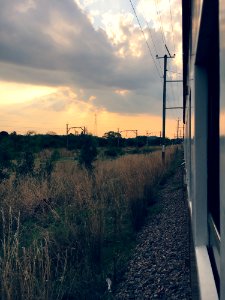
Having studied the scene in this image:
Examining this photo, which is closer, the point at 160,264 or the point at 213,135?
the point at 213,135

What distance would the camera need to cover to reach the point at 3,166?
9344mm

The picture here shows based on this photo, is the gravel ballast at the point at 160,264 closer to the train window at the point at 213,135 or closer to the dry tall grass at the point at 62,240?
the dry tall grass at the point at 62,240

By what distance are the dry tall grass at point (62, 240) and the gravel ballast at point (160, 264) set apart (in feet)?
0.71

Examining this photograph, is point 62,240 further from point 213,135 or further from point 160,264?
point 213,135

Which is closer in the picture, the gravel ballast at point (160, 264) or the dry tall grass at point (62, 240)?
the dry tall grass at point (62, 240)

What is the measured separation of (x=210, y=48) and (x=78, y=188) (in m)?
5.73

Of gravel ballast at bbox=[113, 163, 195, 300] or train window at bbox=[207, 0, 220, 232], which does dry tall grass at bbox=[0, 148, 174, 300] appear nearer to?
A: gravel ballast at bbox=[113, 163, 195, 300]

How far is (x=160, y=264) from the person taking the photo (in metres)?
4.23

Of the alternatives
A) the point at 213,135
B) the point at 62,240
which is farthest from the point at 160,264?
the point at 213,135

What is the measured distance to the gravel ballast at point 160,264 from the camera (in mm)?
3576

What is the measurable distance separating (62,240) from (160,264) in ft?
4.33

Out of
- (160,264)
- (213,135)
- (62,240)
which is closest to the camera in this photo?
(213,135)

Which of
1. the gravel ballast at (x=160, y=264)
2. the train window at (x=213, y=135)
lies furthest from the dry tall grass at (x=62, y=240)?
the train window at (x=213, y=135)

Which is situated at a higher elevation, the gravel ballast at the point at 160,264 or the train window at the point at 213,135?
the train window at the point at 213,135
